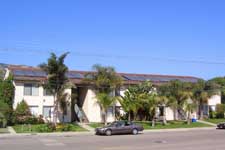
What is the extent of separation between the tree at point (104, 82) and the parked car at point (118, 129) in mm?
9950

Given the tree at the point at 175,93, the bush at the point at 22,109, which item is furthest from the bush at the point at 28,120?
the tree at the point at 175,93

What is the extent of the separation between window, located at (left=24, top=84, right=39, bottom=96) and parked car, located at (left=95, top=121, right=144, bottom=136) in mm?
13325

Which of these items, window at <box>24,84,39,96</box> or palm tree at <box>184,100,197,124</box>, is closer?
window at <box>24,84,39,96</box>

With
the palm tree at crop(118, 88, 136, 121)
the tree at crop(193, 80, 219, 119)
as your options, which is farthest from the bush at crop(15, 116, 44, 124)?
the tree at crop(193, 80, 219, 119)

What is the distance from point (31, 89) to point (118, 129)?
15134 mm

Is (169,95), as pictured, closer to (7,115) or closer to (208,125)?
(208,125)

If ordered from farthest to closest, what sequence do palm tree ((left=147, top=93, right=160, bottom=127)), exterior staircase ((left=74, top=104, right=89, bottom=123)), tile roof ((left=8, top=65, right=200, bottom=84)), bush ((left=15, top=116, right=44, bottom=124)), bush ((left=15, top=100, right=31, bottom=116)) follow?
exterior staircase ((left=74, top=104, right=89, bottom=123)) < palm tree ((left=147, top=93, right=160, bottom=127)) < tile roof ((left=8, top=65, right=200, bottom=84)) < bush ((left=15, top=100, right=31, bottom=116)) < bush ((left=15, top=116, right=44, bottom=124))

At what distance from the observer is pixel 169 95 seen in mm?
54000

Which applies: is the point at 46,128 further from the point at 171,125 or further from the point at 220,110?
the point at 220,110

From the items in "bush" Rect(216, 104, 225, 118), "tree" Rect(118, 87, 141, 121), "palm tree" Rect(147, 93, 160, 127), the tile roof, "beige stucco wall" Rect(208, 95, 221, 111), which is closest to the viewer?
the tile roof

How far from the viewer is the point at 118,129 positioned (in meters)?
40.5

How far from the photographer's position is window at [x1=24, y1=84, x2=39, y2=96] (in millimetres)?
50625

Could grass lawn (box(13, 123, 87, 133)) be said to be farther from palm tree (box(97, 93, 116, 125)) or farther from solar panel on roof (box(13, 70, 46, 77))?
solar panel on roof (box(13, 70, 46, 77))

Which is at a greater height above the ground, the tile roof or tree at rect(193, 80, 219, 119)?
the tile roof
